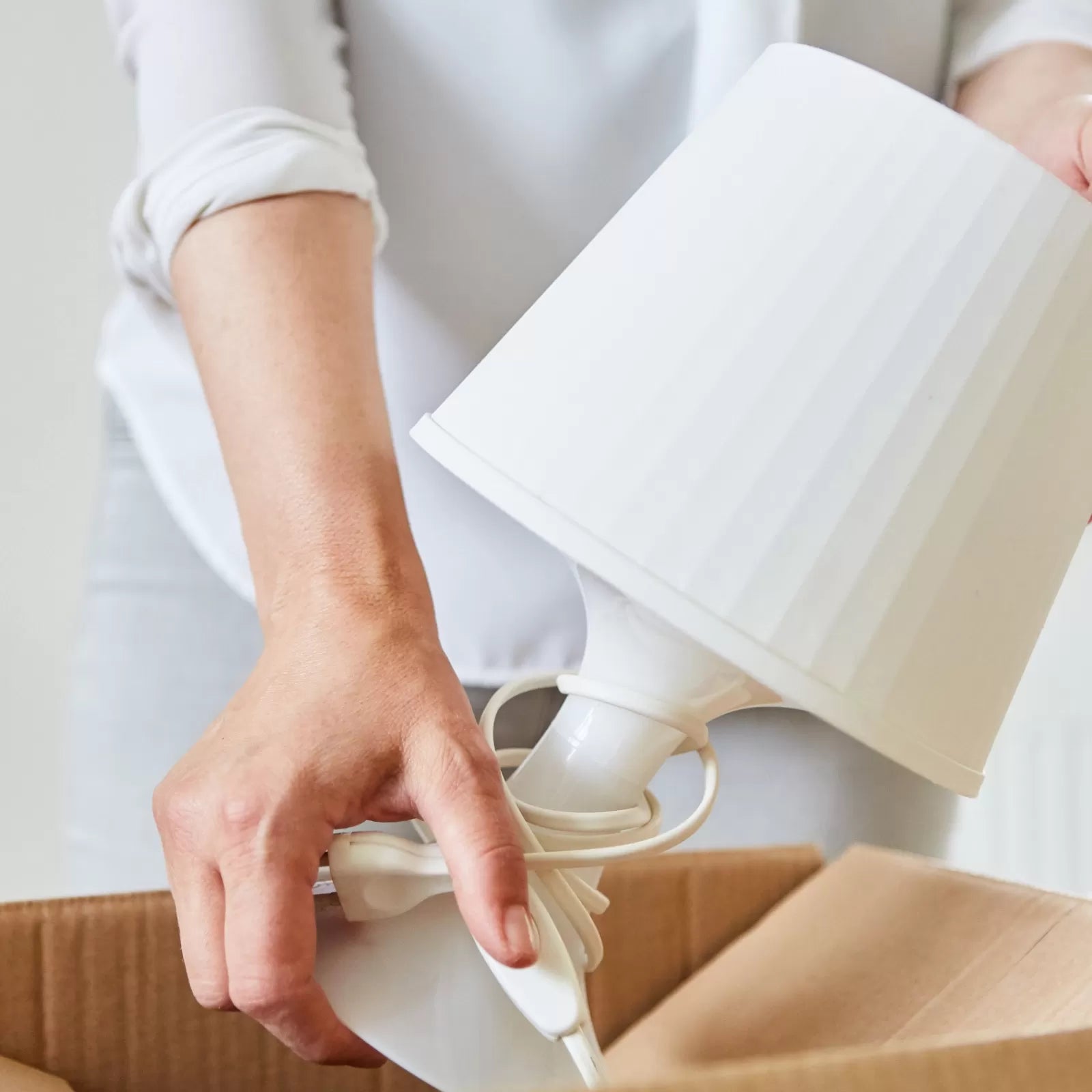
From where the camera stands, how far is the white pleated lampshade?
28 centimetres

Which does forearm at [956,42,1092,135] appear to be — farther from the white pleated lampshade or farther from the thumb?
the thumb

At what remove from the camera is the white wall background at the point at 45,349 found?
3.35ft

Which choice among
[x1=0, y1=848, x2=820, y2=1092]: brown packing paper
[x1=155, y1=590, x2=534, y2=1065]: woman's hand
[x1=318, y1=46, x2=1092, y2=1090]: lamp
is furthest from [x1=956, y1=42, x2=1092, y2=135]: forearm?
[x1=0, y1=848, x2=820, y2=1092]: brown packing paper

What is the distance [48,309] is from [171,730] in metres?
0.55

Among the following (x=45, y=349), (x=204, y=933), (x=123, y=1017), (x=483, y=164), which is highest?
(x=483, y=164)

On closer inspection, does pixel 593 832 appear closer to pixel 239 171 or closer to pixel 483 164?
pixel 239 171

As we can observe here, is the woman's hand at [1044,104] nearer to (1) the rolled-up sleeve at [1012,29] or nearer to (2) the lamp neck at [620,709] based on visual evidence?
(1) the rolled-up sleeve at [1012,29]

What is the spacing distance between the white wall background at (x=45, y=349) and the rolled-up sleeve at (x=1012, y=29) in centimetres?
73

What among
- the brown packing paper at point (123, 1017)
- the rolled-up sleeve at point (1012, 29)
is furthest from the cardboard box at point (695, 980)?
the rolled-up sleeve at point (1012, 29)

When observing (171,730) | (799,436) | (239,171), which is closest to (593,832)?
(799,436)

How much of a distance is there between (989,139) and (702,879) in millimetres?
370

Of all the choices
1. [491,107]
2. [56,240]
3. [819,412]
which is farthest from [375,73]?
[56,240]

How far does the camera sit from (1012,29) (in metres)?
0.62

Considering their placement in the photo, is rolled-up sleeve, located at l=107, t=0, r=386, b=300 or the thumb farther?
rolled-up sleeve, located at l=107, t=0, r=386, b=300
